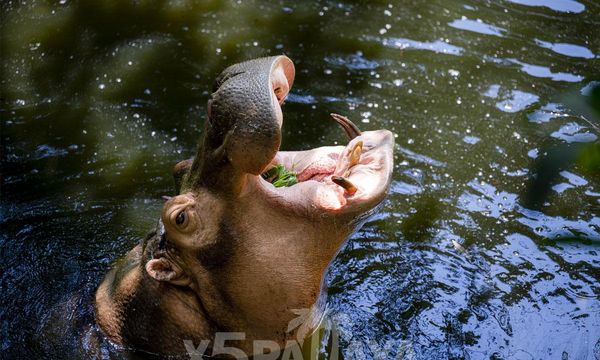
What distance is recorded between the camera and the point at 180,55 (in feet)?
23.6

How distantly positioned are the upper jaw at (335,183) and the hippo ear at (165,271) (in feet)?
1.88

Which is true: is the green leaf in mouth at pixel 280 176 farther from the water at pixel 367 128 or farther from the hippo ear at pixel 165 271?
the water at pixel 367 128

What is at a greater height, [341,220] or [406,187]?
[341,220]

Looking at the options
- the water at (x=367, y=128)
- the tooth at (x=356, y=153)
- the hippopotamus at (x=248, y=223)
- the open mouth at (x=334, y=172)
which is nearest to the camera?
the hippopotamus at (x=248, y=223)

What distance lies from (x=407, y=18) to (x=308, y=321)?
14.0 ft

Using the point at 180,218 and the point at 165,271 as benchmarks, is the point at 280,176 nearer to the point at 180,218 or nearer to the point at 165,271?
the point at 180,218

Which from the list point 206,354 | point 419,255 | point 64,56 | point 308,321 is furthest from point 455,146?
point 64,56

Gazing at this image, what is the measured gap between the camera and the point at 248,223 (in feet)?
11.3

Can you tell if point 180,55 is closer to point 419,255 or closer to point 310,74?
point 310,74

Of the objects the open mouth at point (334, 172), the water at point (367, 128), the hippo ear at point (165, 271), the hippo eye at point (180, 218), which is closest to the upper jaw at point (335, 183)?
the open mouth at point (334, 172)

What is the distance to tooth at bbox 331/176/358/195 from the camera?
333 centimetres

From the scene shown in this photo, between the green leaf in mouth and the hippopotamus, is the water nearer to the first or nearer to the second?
the hippopotamus

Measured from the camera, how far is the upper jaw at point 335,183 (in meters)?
Result: 3.42

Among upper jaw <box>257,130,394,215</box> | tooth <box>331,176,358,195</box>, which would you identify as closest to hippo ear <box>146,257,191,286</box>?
upper jaw <box>257,130,394,215</box>
